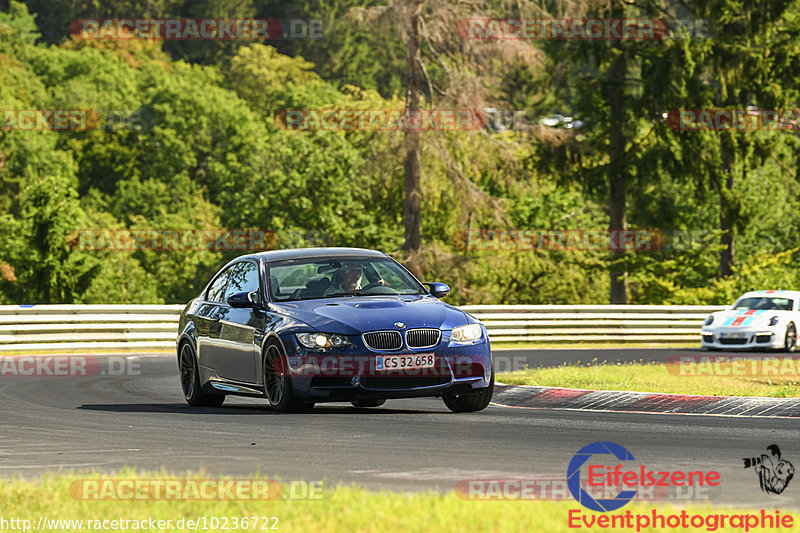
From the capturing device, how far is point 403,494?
7.43 m

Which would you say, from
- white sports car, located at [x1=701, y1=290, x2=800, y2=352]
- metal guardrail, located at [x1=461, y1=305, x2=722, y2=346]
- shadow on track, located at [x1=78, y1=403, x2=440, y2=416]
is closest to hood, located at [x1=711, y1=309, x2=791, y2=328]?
white sports car, located at [x1=701, y1=290, x2=800, y2=352]

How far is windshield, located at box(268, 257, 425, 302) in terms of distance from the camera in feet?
43.3

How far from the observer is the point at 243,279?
14.0 m

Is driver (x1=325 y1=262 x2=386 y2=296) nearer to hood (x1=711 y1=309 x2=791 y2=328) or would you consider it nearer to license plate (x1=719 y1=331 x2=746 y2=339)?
license plate (x1=719 y1=331 x2=746 y2=339)

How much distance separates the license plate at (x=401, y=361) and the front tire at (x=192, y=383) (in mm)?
2923

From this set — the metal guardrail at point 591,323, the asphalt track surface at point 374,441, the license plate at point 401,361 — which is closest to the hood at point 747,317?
the metal guardrail at point 591,323

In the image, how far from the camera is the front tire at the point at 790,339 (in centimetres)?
2798

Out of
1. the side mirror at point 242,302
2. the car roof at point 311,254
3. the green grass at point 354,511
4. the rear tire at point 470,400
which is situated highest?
the green grass at point 354,511

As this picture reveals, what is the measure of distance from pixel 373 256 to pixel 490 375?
6.49 ft

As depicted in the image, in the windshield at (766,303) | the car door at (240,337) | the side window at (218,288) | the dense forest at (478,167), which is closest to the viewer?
the car door at (240,337)

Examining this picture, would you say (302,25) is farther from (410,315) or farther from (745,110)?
(410,315)

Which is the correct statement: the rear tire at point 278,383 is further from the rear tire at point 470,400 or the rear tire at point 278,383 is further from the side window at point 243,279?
the rear tire at point 470,400

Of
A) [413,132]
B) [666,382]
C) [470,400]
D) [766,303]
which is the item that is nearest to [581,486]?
[470,400]

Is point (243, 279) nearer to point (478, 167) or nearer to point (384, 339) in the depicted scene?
point (384, 339)
